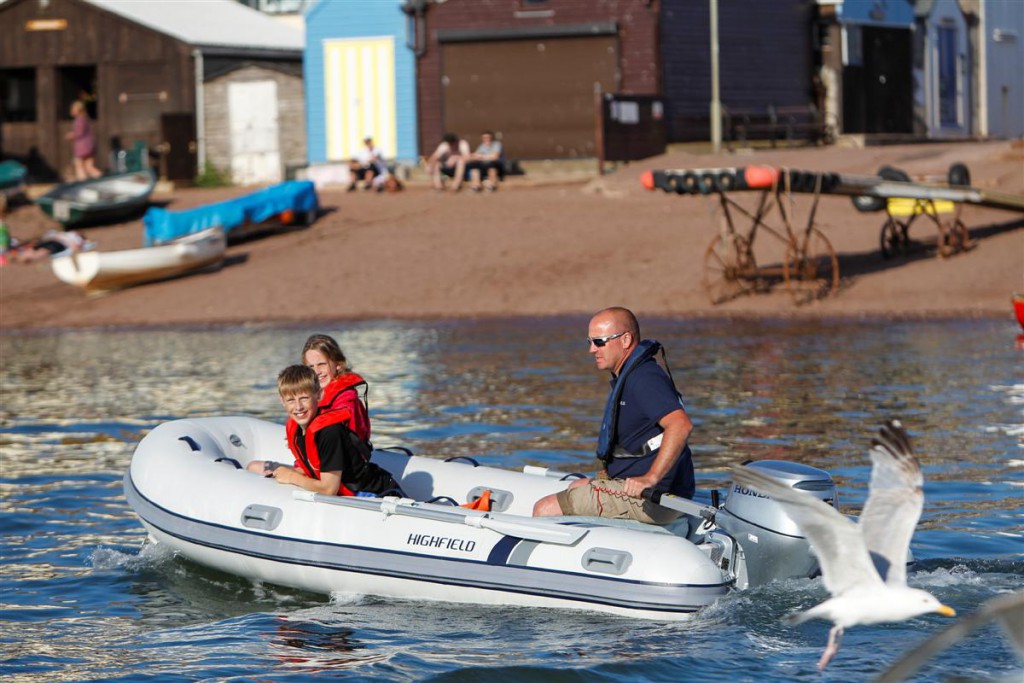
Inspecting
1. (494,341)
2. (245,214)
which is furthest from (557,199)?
(494,341)

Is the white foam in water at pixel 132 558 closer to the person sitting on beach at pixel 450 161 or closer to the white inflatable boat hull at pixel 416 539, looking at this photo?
the white inflatable boat hull at pixel 416 539

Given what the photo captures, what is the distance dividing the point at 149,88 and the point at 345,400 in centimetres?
2822

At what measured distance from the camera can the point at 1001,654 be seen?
712 cm

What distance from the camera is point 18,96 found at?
36906 millimetres

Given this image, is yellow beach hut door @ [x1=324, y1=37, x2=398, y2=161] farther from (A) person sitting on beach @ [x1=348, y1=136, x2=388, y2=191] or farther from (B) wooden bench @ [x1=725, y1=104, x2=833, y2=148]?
(B) wooden bench @ [x1=725, y1=104, x2=833, y2=148]

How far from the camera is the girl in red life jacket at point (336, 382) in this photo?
8.49m

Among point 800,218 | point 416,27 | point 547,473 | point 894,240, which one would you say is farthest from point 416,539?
point 416,27

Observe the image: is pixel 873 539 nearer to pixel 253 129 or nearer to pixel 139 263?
pixel 139 263

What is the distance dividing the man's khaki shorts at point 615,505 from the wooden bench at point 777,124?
24328 mm

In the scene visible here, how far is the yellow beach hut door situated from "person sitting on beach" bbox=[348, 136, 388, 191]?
138 centimetres

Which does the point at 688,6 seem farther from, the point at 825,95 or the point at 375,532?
the point at 375,532

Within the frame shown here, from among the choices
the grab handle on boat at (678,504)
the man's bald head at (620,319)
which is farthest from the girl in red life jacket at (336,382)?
the grab handle on boat at (678,504)

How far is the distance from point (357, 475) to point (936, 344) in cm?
1169

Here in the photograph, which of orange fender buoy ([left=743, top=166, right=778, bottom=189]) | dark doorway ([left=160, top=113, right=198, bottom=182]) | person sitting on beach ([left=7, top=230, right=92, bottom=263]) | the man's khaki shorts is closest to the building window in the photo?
dark doorway ([left=160, top=113, right=198, bottom=182])
